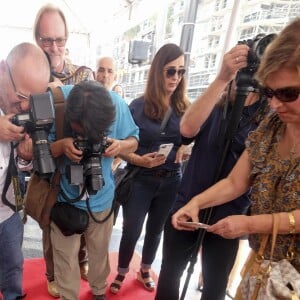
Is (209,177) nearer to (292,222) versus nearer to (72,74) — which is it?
(292,222)

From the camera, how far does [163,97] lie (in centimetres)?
163

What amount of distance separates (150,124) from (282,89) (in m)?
0.95

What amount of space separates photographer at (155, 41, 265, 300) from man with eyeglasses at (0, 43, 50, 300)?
0.58 metres

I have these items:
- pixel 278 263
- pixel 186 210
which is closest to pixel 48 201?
pixel 186 210

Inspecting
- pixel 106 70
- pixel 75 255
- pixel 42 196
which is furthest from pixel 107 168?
pixel 106 70

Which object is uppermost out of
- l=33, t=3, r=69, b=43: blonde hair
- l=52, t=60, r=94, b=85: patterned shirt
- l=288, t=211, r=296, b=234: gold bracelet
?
l=33, t=3, r=69, b=43: blonde hair

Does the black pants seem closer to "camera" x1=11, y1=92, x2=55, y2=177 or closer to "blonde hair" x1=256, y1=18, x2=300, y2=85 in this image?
"camera" x1=11, y1=92, x2=55, y2=177

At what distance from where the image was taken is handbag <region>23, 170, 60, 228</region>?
50.1 inches

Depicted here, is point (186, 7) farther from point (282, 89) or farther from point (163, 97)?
point (282, 89)

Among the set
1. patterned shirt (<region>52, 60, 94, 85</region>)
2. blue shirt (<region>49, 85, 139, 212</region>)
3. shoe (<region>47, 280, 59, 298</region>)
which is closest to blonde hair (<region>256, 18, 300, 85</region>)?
blue shirt (<region>49, 85, 139, 212</region>)

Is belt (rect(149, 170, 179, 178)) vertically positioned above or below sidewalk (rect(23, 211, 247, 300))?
above

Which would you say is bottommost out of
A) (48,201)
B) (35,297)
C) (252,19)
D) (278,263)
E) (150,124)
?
(35,297)

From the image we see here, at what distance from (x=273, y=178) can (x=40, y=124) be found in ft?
2.55

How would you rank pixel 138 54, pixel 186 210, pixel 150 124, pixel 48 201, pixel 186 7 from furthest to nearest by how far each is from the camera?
pixel 138 54 < pixel 186 7 < pixel 150 124 < pixel 48 201 < pixel 186 210
